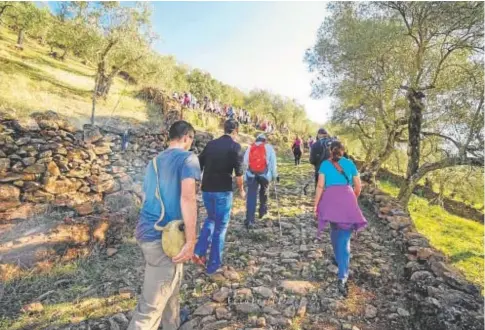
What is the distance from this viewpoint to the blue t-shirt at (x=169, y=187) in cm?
350

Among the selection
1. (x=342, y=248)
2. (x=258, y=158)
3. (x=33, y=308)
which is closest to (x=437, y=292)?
(x=342, y=248)

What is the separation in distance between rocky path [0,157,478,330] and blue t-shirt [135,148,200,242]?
5.34ft

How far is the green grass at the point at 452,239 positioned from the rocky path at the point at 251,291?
8.68 metres

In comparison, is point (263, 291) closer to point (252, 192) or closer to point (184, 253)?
point (184, 253)

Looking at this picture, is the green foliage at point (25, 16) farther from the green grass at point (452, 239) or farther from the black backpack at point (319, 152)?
the green grass at point (452, 239)

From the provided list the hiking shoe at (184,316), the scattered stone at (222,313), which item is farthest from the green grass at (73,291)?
the scattered stone at (222,313)

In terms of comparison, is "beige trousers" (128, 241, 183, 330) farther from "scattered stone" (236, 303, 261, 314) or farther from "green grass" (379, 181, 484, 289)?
"green grass" (379, 181, 484, 289)

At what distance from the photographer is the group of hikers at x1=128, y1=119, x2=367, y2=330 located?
3.47 metres

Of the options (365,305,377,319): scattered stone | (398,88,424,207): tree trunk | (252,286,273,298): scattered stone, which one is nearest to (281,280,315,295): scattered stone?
(252,286,273,298): scattered stone

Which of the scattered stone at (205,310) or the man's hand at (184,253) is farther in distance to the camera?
the scattered stone at (205,310)

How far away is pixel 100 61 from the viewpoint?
18.6 metres

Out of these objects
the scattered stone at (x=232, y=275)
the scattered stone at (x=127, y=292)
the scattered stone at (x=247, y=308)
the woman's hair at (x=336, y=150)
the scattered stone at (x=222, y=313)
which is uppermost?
the woman's hair at (x=336, y=150)

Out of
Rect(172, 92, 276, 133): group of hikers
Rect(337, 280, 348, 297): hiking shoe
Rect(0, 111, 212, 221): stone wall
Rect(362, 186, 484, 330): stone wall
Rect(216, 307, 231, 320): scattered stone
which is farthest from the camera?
Rect(172, 92, 276, 133): group of hikers

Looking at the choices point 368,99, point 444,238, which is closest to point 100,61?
point 368,99
